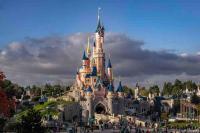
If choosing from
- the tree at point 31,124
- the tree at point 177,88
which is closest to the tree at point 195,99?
the tree at point 177,88

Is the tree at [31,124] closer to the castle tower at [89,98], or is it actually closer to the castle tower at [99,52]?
the castle tower at [89,98]

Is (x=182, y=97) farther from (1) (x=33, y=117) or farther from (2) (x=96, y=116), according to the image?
(1) (x=33, y=117)

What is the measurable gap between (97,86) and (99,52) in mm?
13593

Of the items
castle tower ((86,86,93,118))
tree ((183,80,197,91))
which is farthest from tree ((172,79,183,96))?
castle tower ((86,86,93,118))

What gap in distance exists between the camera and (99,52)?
403 feet

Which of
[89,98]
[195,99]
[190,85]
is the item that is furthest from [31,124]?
[190,85]

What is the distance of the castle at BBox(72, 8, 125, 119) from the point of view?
108500 mm

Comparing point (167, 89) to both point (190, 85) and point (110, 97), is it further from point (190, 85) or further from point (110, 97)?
point (110, 97)

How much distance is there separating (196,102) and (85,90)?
1807 inches

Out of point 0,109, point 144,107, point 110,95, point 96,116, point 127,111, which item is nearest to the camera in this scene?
point 0,109

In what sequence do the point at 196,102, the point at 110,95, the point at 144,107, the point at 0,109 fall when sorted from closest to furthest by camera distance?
the point at 0,109 < the point at 110,95 < the point at 144,107 < the point at 196,102

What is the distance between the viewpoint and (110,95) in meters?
109

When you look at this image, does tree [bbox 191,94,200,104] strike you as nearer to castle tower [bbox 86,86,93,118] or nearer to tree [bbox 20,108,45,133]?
castle tower [bbox 86,86,93,118]

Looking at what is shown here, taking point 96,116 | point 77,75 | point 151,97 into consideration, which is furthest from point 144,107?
point 96,116
